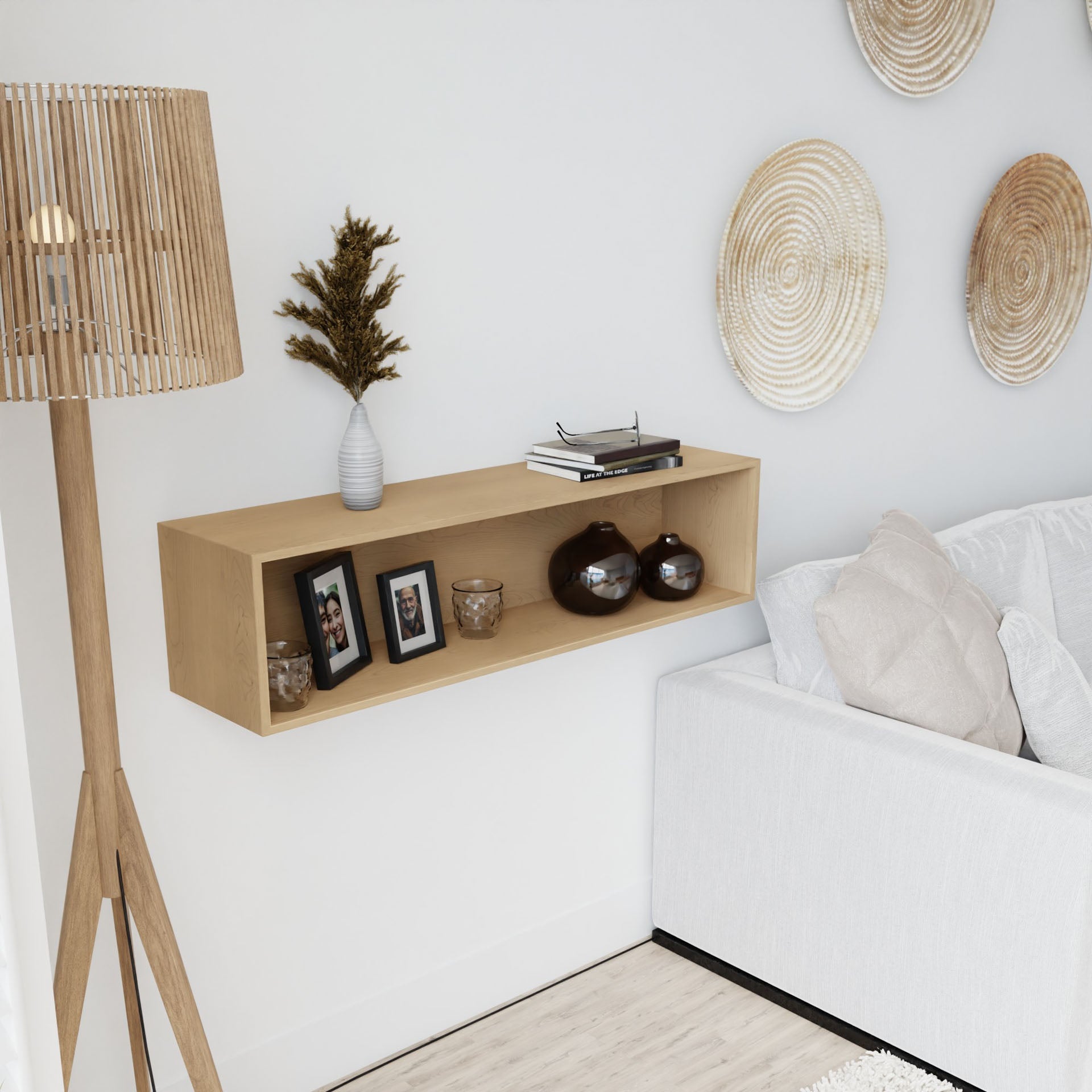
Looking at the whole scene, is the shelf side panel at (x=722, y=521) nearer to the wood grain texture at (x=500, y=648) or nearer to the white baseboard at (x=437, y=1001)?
the wood grain texture at (x=500, y=648)

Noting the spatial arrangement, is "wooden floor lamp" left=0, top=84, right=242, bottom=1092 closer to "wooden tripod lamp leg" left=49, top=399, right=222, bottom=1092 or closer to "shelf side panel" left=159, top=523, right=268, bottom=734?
"wooden tripod lamp leg" left=49, top=399, right=222, bottom=1092

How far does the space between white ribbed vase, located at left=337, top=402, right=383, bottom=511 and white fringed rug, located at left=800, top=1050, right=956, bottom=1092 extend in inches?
50.1

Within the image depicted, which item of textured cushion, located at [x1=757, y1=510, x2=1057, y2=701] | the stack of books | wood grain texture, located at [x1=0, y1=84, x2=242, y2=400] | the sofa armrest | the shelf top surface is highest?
wood grain texture, located at [x1=0, y1=84, x2=242, y2=400]

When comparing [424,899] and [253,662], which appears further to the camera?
[424,899]

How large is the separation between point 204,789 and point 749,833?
1.02 m

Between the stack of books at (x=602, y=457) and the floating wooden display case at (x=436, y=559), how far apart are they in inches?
0.7

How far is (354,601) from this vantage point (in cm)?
184

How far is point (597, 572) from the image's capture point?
6.73 ft

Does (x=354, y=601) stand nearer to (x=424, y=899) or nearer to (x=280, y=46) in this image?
(x=424, y=899)

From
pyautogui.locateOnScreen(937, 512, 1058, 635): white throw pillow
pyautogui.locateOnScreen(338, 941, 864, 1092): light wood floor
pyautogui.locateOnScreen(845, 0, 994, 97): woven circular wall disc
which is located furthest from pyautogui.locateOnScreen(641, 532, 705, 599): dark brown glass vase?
pyautogui.locateOnScreen(845, 0, 994, 97): woven circular wall disc

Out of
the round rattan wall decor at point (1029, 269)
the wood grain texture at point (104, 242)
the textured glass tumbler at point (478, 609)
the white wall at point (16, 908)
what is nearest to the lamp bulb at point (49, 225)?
the wood grain texture at point (104, 242)

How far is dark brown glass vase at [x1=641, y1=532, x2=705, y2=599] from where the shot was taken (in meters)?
2.16

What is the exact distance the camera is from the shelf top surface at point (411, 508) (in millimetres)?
1625

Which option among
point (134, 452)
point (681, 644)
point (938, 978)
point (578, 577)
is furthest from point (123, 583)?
point (938, 978)
